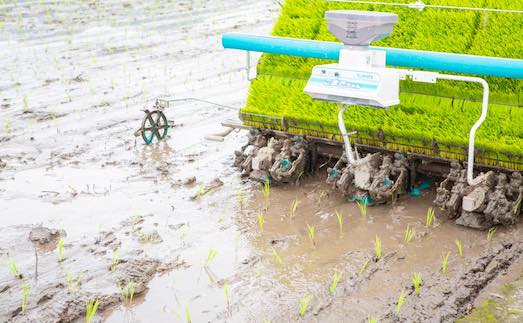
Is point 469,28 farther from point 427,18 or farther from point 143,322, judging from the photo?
point 143,322

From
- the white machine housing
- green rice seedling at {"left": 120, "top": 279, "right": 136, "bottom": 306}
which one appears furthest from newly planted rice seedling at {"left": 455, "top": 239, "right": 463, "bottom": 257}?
green rice seedling at {"left": 120, "top": 279, "right": 136, "bottom": 306}

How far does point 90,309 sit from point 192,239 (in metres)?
1.11

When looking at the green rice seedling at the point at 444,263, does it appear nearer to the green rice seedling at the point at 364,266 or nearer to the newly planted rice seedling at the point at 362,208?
the green rice seedling at the point at 364,266

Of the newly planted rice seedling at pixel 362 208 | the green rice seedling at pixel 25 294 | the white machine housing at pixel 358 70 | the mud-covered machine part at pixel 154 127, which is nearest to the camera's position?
the green rice seedling at pixel 25 294

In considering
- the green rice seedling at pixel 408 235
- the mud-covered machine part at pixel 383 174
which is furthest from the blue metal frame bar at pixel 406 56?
the green rice seedling at pixel 408 235

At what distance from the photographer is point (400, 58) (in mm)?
5195

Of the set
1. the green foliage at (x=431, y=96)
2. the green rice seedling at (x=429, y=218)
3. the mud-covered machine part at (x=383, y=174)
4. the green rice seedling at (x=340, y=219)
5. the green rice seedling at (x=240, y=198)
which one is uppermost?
the green foliage at (x=431, y=96)

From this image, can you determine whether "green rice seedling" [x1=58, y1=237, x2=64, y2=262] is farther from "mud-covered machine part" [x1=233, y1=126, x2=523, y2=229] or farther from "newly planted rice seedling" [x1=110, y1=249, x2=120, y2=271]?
"mud-covered machine part" [x1=233, y1=126, x2=523, y2=229]

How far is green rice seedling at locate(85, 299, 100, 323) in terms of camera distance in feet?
13.4

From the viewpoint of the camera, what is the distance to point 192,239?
516 centimetres

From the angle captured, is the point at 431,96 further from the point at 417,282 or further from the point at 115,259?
the point at 115,259

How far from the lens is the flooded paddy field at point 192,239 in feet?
14.0

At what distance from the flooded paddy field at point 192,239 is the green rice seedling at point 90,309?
4 centimetres

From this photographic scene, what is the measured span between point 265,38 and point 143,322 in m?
2.47
